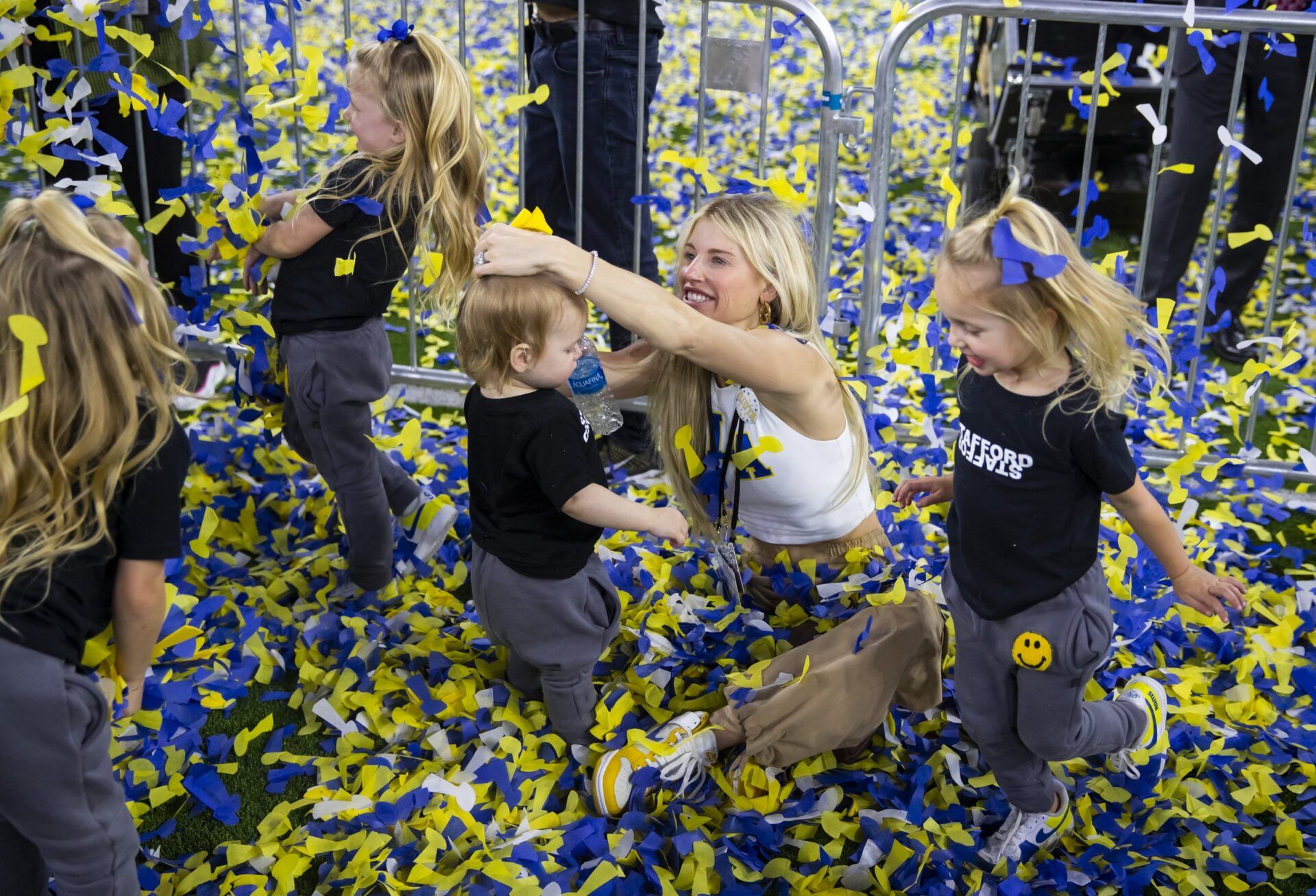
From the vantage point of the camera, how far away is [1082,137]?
654 centimetres

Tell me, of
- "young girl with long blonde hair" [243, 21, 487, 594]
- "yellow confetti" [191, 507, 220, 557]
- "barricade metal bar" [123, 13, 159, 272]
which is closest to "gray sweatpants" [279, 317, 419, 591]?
"young girl with long blonde hair" [243, 21, 487, 594]

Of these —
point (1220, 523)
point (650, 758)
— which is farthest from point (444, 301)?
Answer: point (1220, 523)

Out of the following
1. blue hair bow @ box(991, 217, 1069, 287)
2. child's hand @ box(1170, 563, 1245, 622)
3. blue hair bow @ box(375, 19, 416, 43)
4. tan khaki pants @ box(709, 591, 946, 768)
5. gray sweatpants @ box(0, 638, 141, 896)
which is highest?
blue hair bow @ box(375, 19, 416, 43)

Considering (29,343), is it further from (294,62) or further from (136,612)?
(294,62)

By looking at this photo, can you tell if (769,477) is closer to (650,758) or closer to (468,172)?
(650,758)

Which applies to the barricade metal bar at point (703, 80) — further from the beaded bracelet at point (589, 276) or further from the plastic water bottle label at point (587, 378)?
the beaded bracelet at point (589, 276)

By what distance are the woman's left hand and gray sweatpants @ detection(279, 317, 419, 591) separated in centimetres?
100

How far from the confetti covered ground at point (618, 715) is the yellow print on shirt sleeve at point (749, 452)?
1.17 ft

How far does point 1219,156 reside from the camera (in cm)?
547

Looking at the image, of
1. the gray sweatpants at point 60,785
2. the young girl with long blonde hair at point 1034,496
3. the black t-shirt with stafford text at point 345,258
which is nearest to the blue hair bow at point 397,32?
the black t-shirt with stafford text at point 345,258

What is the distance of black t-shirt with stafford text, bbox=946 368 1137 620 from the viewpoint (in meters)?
2.39

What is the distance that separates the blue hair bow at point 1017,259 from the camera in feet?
7.54

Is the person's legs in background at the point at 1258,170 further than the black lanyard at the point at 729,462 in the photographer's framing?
Yes

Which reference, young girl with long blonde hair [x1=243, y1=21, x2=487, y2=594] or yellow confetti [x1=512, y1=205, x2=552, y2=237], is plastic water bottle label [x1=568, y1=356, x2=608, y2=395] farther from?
young girl with long blonde hair [x1=243, y1=21, x2=487, y2=594]
